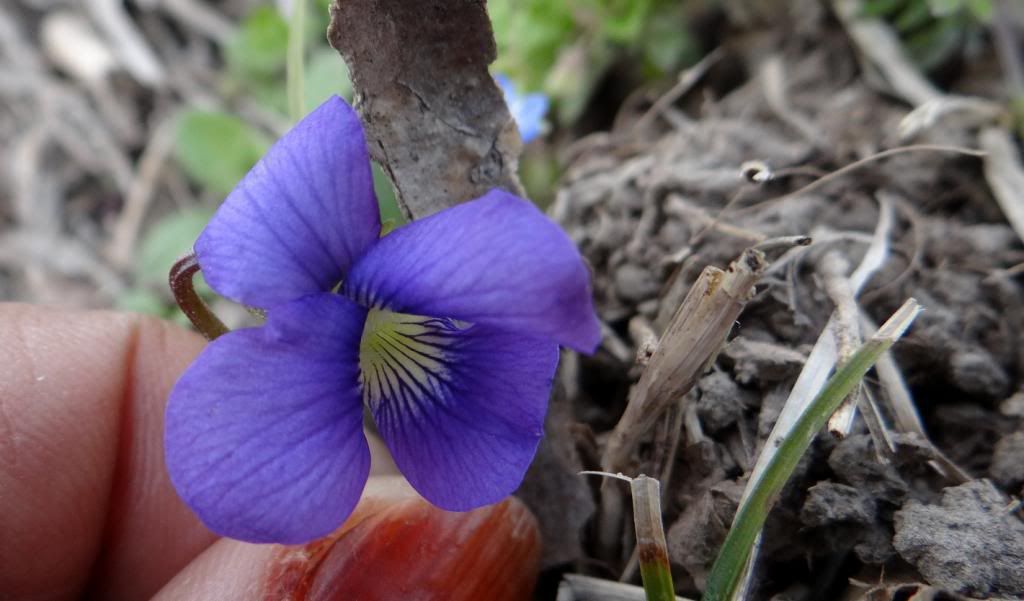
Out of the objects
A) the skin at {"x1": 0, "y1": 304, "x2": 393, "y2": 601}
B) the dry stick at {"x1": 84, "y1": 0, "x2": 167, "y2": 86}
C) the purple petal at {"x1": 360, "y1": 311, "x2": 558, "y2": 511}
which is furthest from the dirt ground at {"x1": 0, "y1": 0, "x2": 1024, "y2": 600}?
the dry stick at {"x1": 84, "y1": 0, "x2": 167, "y2": 86}

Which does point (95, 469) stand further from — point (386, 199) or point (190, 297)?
point (386, 199)

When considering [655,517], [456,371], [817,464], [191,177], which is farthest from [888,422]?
[191,177]

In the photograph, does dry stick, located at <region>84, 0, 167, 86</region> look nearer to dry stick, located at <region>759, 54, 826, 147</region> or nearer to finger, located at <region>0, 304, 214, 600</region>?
finger, located at <region>0, 304, 214, 600</region>

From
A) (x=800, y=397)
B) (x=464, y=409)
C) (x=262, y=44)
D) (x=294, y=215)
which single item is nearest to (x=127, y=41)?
(x=262, y=44)

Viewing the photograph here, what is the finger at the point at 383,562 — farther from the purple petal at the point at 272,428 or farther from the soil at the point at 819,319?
the soil at the point at 819,319

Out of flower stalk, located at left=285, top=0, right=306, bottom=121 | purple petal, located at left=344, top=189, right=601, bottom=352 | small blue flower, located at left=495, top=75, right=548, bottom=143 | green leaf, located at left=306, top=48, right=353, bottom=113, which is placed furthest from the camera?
small blue flower, located at left=495, top=75, right=548, bottom=143

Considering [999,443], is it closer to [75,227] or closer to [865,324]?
[865,324]
